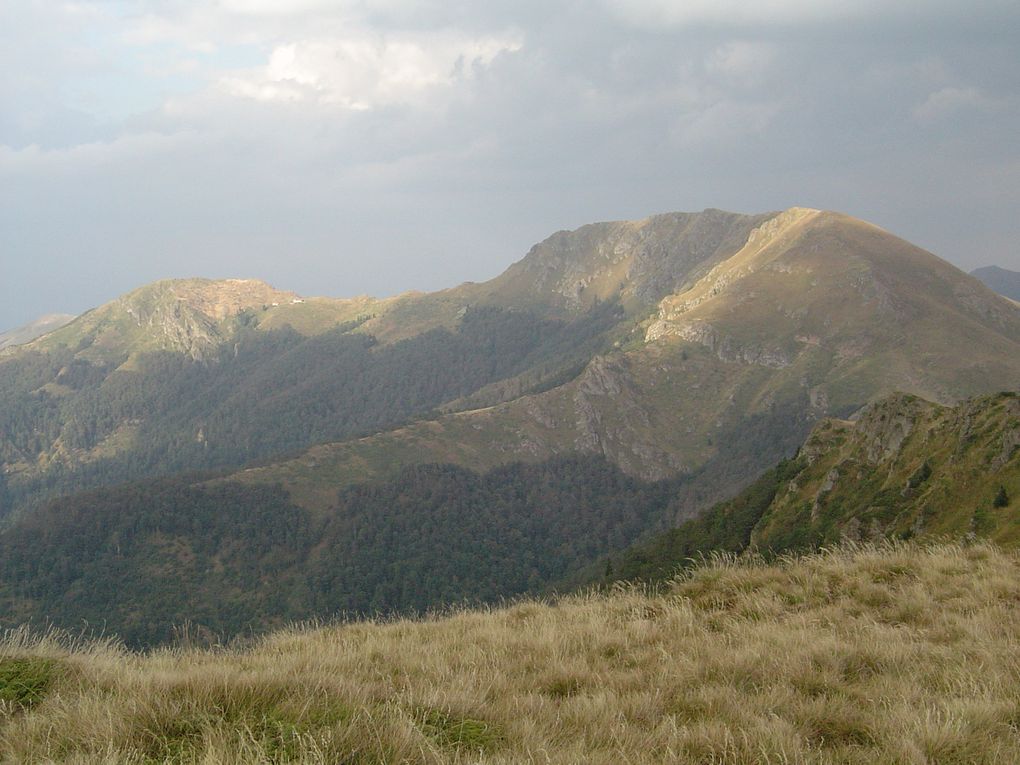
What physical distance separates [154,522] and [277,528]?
4027cm

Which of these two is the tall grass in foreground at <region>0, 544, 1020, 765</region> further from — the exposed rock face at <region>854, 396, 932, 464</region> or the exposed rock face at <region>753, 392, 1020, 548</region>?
the exposed rock face at <region>854, 396, 932, 464</region>

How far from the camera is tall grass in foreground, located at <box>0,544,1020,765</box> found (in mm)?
4969

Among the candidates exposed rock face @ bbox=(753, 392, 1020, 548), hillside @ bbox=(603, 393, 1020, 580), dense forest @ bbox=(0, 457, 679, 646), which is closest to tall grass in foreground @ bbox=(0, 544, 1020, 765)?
hillside @ bbox=(603, 393, 1020, 580)

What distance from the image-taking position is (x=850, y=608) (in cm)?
956

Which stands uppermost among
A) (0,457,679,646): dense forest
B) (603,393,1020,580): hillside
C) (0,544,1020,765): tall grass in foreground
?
(0,544,1020,765): tall grass in foreground

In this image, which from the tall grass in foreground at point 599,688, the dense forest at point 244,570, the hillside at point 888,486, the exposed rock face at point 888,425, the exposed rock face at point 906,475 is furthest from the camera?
the dense forest at point 244,570

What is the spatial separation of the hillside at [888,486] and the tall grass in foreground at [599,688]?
10.5m

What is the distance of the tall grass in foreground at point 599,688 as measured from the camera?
4.97 metres

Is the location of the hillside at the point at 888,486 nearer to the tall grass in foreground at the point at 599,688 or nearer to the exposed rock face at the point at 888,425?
the exposed rock face at the point at 888,425

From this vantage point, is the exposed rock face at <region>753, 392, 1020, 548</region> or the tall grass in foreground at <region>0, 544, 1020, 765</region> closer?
the tall grass in foreground at <region>0, 544, 1020, 765</region>

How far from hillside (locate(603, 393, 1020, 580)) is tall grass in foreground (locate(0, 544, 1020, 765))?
34.6 feet

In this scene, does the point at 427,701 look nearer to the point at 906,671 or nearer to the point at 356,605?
the point at 906,671

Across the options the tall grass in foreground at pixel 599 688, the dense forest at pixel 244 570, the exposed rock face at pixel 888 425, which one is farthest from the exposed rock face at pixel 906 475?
the dense forest at pixel 244 570

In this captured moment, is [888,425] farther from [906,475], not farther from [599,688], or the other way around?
[599,688]
